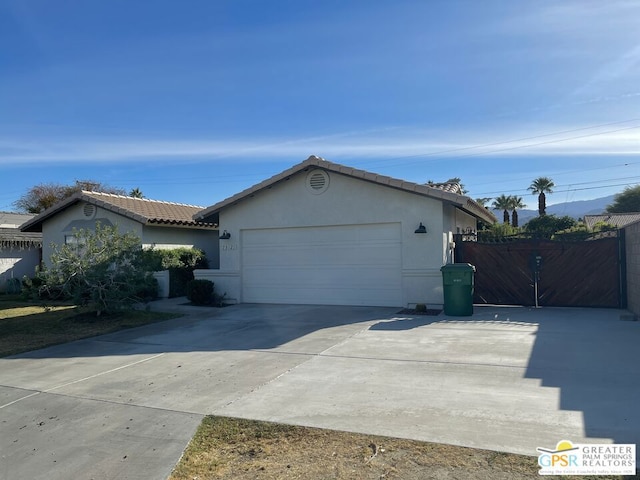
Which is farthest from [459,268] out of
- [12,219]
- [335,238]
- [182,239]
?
[12,219]

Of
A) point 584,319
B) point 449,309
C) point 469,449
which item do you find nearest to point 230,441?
point 469,449

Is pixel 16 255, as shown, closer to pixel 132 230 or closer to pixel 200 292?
pixel 132 230

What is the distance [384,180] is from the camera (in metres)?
13.1

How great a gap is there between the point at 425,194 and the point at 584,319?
477 cm

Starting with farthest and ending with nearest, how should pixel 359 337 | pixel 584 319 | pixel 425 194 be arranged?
1. pixel 425 194
2. pixel 584 319
3. pixel 359 337

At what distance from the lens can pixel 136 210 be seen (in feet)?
62.0

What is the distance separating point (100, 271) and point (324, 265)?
613cm

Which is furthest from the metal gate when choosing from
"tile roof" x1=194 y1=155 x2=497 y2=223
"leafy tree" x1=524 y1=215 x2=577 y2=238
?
"leafy tree" x1=524 y1=215 x2=577 y2=238

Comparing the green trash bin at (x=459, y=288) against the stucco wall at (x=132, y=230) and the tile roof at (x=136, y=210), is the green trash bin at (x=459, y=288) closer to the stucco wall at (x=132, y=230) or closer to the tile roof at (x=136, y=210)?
the tile roof at (x=136, y=210)

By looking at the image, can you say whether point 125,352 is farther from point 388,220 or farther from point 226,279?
point 388,220

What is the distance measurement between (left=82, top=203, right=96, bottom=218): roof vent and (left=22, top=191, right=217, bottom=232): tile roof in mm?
333

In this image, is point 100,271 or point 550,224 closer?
point 100,271

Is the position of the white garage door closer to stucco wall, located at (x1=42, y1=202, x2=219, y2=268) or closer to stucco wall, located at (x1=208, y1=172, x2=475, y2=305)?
stucco wall, located at (x1=208, y1=172, x2=475, y2=305)

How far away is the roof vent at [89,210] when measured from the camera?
63.1 feet
